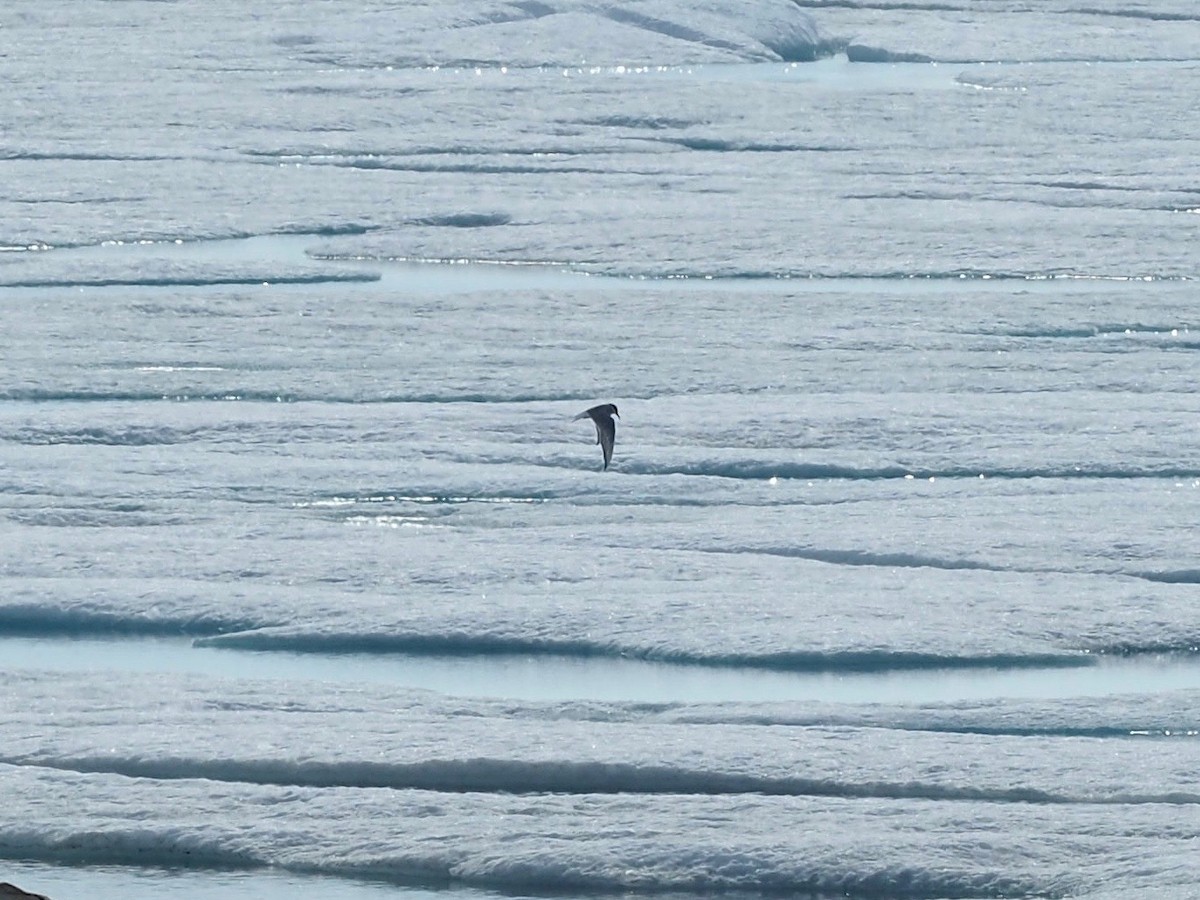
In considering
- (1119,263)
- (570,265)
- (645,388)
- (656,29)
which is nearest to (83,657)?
(645,388)

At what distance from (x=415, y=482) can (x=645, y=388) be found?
1.06 meters

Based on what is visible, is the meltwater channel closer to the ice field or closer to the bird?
the ice field

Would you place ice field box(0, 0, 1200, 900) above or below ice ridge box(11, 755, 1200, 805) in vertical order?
above

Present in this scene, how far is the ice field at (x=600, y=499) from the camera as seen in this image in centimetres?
359

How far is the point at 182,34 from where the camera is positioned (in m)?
12.8

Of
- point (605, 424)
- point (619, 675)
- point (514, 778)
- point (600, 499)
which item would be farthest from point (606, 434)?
point (514, 778)

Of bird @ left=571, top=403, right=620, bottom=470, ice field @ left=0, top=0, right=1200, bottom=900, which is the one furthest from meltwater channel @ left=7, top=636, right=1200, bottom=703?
bird @ left=571, top=403, right=620, bottom=470

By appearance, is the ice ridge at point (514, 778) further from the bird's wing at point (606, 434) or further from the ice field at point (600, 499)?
the bird's wing at point (606, 434)

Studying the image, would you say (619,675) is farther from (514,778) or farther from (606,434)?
(606,434)

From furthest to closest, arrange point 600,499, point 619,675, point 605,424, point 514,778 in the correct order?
1. point 600,499
2. point 605,424
3. point 619,675
4. point 514,778

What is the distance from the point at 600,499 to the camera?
5277 millimetres

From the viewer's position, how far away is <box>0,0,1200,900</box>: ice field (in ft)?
11.8

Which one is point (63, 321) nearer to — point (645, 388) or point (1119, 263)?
point (645, 388)

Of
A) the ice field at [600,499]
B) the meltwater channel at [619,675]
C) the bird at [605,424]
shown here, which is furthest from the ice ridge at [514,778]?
the bird at [605,424]
